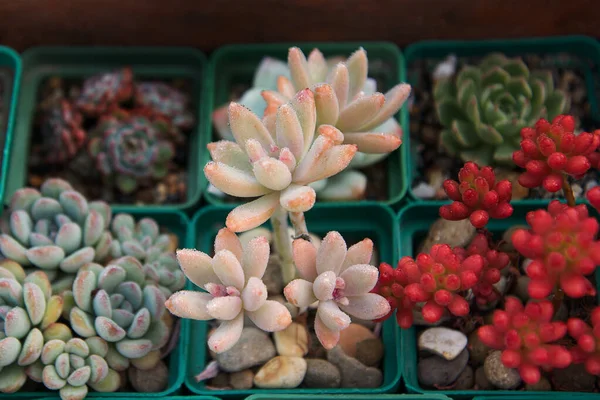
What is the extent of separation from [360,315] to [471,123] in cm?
61

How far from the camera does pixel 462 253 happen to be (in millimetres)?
1064

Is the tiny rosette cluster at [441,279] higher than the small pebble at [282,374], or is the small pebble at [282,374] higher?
the tiny rosette cluster at [441,279]

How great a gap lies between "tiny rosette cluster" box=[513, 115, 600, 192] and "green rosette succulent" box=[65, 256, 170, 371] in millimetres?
652

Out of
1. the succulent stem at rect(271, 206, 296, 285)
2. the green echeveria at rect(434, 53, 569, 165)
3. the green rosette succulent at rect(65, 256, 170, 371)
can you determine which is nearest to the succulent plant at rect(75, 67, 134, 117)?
the green rosette succulent at rect(65, 256, 170, 371)

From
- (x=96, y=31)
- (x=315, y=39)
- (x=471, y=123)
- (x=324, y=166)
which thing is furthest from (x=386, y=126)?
(x=96, y=31)

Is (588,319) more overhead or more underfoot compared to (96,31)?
more underfoot

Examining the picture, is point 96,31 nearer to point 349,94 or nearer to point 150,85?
point 150,85

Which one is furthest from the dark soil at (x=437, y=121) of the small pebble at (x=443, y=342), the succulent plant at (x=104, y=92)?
the succulent plant at (x=104, y=92)

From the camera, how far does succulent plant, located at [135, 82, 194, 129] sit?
5.09 ft

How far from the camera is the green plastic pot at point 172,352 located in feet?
3.88

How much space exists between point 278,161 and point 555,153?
0.41 meters

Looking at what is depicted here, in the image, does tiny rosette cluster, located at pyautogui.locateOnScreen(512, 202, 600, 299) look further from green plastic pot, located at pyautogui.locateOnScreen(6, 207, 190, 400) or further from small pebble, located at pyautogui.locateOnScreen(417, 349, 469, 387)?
green plastic pot, located at pyautogui.locateOnScreen(6, 207, 190, 400)

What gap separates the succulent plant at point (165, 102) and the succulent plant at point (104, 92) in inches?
1.3

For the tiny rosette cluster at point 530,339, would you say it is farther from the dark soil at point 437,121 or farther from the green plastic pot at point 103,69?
the green plastic pot at point 103,69
